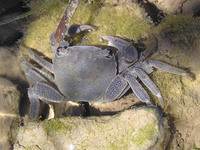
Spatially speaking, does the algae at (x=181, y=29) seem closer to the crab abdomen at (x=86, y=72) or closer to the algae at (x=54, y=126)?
the crab abdomen at (x=86, y=72)

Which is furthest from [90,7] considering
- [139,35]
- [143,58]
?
[143,58]

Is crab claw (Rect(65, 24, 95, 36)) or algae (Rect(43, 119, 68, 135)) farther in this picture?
crab claw (Rect(65, 24, 95, 36))

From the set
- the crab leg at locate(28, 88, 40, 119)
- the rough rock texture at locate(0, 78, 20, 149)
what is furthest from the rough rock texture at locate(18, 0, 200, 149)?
the crab leg at locate(28, 88, 40, 119)

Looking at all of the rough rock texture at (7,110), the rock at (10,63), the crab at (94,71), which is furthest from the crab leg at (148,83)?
the rock at (10,63)

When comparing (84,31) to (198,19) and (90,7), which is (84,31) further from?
(198,19)

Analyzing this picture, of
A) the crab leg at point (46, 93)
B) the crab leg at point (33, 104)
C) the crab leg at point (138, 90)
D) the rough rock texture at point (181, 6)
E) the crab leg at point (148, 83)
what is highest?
the rough rock texture at point (181, 6)

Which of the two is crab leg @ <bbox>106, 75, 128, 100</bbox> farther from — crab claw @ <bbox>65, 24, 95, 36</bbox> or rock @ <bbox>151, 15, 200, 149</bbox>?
crab claw @ <bbox>65, 24, 95, 36</bbox>

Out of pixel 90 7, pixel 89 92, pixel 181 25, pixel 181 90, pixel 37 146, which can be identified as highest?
pixel 181 25
